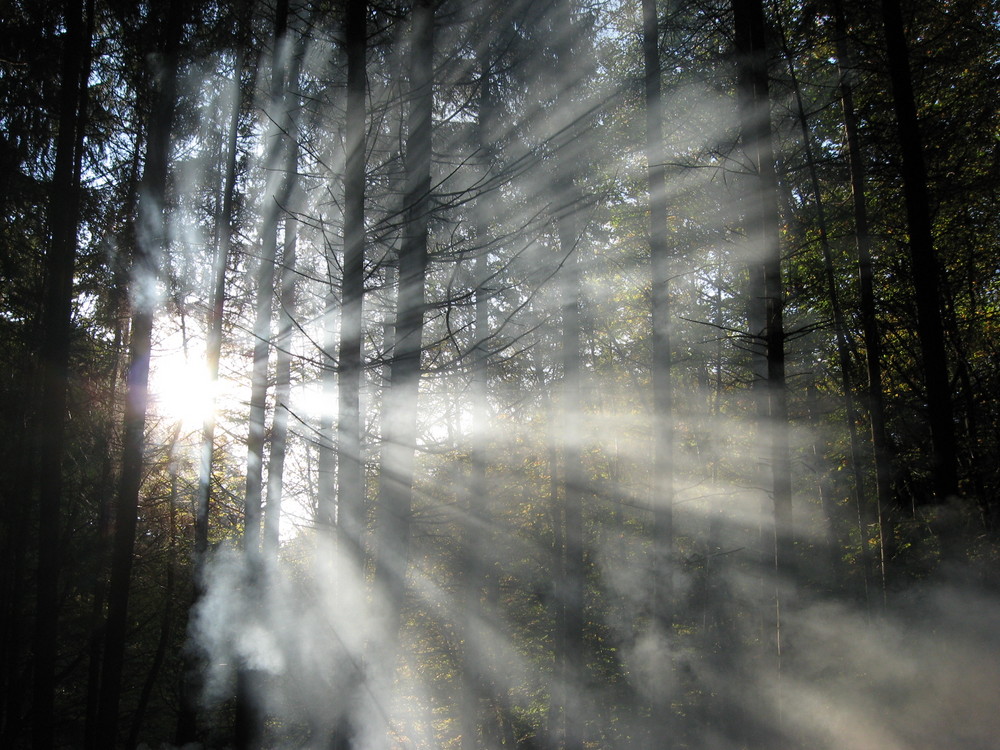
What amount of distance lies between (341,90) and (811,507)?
15.4m

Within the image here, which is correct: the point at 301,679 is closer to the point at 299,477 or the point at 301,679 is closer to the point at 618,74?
the point at 299,477

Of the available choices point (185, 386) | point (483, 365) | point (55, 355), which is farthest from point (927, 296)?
point (185, 386)

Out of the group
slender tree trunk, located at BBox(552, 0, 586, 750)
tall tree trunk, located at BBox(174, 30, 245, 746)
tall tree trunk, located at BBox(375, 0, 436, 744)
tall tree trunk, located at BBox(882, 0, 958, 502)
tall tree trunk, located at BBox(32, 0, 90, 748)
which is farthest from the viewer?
tall tree trunk, located at BBox(174, 30, 245, 746)

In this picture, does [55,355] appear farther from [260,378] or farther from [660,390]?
[660,390]

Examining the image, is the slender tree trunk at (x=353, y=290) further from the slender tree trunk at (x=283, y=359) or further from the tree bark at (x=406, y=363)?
the slender tree trunk at (x=283, y=359)

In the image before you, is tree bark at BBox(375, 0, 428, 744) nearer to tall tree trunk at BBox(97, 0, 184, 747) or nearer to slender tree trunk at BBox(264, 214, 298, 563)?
tall tree trunk at BBox(97, 0, 184, 747)

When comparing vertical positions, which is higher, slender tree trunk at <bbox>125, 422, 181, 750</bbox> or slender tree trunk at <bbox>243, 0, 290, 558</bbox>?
slender tree trunk at <bbox>243, 0, 290, 558</bbox>

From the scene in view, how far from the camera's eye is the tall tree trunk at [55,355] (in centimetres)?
703

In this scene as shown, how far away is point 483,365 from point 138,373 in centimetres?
502

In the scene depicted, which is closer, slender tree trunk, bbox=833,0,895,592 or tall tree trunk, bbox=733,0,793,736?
tall tree trunk, bbox=733,0,793,736

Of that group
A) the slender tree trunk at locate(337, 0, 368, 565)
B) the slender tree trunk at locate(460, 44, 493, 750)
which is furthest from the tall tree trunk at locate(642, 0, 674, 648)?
the slender tree trunk at locate(337, 0, 368, 565)

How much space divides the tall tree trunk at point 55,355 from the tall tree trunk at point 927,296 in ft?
31.8

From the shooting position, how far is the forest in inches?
256

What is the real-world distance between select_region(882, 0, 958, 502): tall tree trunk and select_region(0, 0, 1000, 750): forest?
0.04 metres
